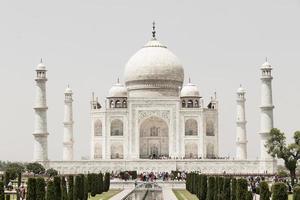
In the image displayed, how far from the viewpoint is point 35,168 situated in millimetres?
39500

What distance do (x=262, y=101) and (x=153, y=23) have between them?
1208 centimetres

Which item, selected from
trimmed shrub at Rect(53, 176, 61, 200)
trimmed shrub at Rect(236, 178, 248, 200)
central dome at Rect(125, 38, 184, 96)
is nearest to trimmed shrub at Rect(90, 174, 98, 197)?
trimmed shrub at Rect(53, 176, 61, 200)

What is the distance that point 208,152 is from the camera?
46719 millimetres

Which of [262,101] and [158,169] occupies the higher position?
[262,101]

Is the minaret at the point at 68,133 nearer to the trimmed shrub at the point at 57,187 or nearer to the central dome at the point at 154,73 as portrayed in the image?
the central dome at the point at 154,73

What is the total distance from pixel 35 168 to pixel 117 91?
10906 mm

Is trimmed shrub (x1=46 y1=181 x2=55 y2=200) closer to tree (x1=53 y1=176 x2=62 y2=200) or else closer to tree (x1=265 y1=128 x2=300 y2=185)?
tree (x1=53 y1=176 x2=62 y2=200)

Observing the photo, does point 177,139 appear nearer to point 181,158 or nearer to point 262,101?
point 181,158

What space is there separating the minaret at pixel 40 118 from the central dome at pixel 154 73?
7.39 m

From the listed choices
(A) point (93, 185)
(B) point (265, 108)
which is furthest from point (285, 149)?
(A) point (93, 185)

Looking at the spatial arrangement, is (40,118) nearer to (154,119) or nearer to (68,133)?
(68,133)

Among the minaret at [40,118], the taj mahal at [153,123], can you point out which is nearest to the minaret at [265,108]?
the taj mahal at [153,123]

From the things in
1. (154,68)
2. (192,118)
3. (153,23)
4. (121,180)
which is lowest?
(121,180)

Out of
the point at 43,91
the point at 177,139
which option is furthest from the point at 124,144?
the point at 43,91
